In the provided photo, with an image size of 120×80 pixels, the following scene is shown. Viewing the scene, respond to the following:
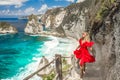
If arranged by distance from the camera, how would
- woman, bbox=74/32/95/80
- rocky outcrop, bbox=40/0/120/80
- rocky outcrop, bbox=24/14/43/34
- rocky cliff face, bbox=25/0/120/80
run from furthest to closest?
rocky outcrop, bbox=24/14/43/34 → woman, bbox=74/32/95/80 → rocky outcrop, bbox=40/0/120/80 → rocky cliff face, bbox=25/0/120/80

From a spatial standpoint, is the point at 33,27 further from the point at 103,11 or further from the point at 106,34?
the point at 106,34

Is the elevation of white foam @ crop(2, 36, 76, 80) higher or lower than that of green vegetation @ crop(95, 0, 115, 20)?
lower

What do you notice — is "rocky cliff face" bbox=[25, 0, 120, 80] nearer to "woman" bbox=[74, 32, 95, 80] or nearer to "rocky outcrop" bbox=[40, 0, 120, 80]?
"rocky outcrop" bbox=[40, 0, 120, 80]

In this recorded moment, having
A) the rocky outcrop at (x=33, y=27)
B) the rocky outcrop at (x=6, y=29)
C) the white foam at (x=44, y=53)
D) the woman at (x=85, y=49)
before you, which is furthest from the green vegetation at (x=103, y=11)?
the rocky outcrop at (x=6, y=29)

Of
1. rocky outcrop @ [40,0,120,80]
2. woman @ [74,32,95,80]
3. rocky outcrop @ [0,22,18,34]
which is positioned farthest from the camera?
rocky outcrop @ [0,22,18,34]

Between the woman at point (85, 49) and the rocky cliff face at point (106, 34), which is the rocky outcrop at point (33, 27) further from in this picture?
the woman at point (85, 49)

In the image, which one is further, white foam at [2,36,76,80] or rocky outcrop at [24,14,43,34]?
rocky outcrop at [24,14,43,34]

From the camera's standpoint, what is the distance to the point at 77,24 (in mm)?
120312

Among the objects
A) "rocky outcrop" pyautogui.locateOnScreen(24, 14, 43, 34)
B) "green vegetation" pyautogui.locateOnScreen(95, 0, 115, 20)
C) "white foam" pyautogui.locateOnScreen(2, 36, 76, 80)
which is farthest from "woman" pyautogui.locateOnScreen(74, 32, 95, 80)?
"rocky outcrop" pyautogui.locateOnScreen(24, 14, 43, 34)

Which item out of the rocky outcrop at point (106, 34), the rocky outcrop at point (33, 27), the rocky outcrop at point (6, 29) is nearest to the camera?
the rocky outcrop at point (106, 34)

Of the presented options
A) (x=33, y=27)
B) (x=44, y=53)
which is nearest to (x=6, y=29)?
(x=33, y=27)

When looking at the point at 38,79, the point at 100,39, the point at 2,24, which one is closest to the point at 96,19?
the point at 100,39

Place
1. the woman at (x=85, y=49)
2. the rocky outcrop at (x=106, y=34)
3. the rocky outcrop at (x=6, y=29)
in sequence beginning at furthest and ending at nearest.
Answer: the rocky outcrop at (x=6, y=29)
the woman at (x=85, y=49)
the rocky outcrop at (x=106, y=34)

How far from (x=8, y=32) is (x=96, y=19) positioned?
168049 mm
